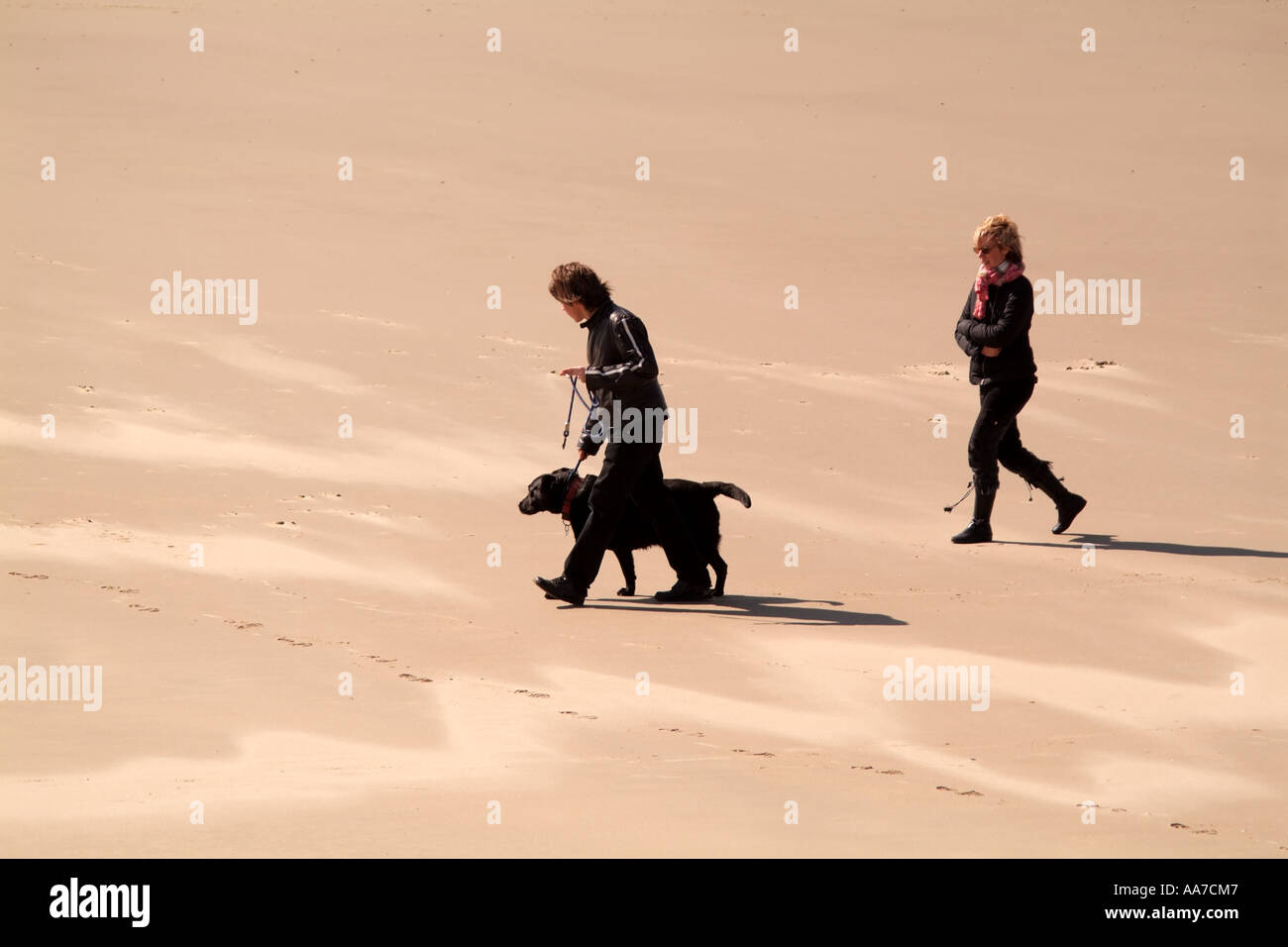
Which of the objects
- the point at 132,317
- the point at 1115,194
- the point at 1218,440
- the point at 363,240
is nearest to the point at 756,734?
the point at 1218,440

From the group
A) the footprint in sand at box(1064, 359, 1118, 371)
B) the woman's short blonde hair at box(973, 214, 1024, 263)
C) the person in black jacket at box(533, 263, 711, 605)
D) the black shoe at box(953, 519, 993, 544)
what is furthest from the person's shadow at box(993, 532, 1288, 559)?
the footprint in sand at box(1064, 359, 1118, 371)

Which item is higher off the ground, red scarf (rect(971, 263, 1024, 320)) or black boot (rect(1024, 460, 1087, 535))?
red scarf (rect(971, 263, 1024, 320))

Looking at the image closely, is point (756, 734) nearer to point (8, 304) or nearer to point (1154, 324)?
point (8, 304)

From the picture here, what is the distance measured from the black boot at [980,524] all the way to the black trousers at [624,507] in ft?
6.77

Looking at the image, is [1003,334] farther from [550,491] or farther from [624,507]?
[550,491]

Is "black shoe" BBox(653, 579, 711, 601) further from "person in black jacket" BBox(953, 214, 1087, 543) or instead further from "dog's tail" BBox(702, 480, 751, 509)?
"person in black jacket" BBox(953, 214, 1087, 543)

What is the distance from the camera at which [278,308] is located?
49.8 feet

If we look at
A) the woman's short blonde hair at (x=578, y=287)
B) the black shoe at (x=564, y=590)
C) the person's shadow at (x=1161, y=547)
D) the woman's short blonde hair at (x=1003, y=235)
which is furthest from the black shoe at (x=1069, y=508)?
the woman's short blonde hair at (x=578, y=287)

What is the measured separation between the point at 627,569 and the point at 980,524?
7.69 feet

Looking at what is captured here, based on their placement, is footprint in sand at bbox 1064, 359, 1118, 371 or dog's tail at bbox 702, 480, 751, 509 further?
footprint in sand at bbox 1064, 359, 1118, 371

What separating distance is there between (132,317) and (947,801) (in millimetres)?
11158

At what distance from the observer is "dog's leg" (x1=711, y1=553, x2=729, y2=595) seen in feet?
27.2

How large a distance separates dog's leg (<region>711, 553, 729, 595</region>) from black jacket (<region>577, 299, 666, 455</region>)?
3.04 feet

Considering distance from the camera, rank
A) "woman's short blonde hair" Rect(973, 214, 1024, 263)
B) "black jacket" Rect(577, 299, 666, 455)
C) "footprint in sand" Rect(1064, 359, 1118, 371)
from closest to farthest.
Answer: "black jacket" Rect(577, 299, 666, 455) < "woman's short blonde hair" Rect(973, 214, 1024, 263) < "footprint in sand" Rect(1064, 359, 1118, 371)
